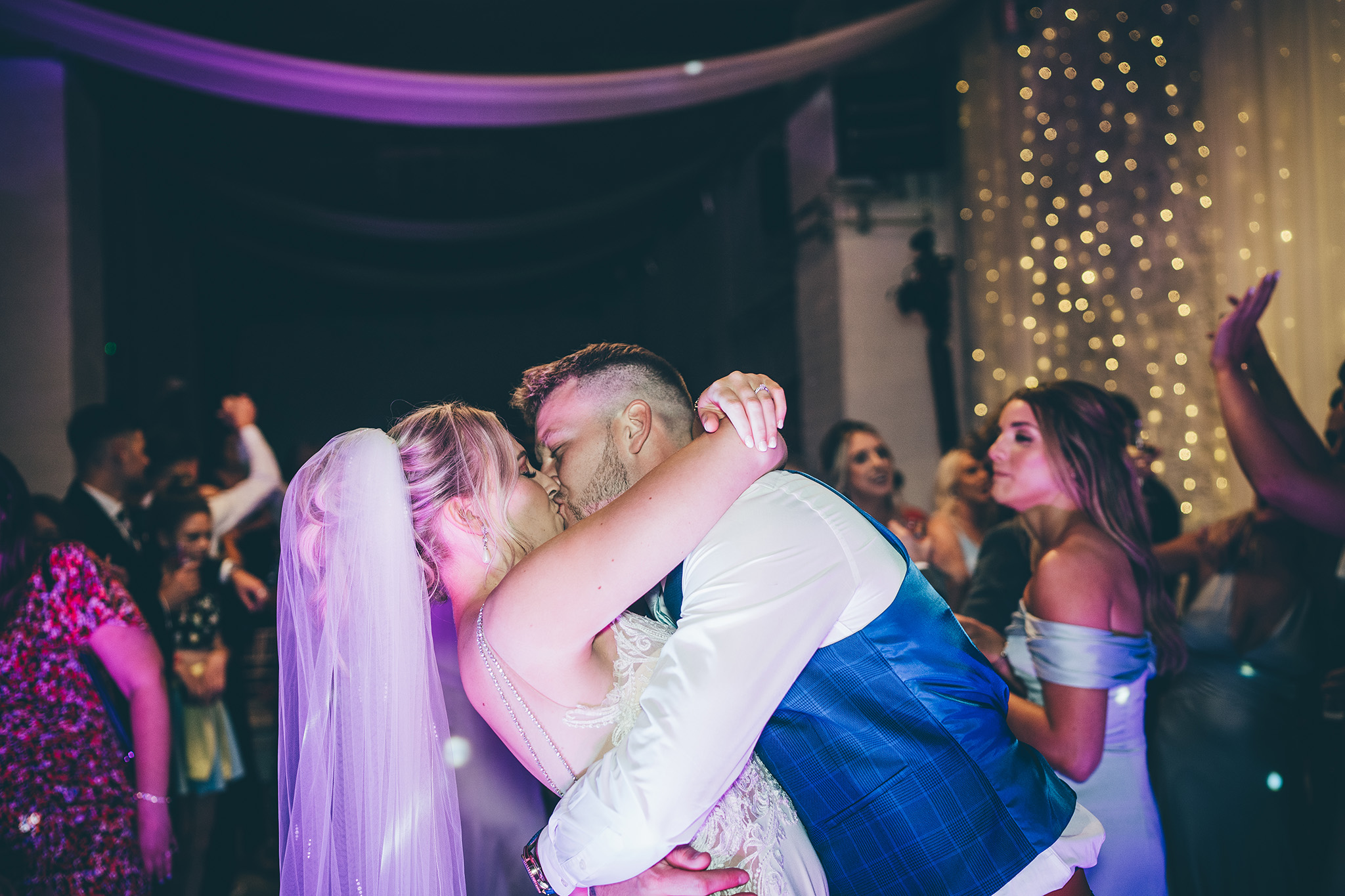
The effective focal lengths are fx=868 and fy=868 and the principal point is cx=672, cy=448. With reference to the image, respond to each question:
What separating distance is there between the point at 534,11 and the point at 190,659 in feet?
15.2

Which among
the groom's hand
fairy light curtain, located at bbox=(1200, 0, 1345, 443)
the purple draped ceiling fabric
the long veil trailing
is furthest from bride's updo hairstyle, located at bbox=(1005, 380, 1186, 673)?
the purple draped ceiling fabric

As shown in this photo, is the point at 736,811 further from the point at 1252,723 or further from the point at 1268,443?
the point at 1252,723

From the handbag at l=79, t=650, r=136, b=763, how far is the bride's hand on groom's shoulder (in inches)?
64.9

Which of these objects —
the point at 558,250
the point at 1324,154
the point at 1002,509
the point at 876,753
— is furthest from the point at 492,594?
the point at 558,250

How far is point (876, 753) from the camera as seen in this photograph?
44.6 inches

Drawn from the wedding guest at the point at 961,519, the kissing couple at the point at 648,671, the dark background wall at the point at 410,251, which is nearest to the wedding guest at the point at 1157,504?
the wedding guest at the point at 961,519

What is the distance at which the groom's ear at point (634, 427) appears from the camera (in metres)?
1.45

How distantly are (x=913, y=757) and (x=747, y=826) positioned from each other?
10.8 inches

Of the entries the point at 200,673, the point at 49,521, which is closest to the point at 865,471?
the point at 200,673

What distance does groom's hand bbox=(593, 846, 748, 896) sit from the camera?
116 cm

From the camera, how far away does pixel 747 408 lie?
1096mm

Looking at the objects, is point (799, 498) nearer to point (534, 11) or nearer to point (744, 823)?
point (744, 823)

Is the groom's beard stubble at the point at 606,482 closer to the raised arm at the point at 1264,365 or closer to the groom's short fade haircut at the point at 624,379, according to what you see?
the groom's short fade haircut at the point at 624,379

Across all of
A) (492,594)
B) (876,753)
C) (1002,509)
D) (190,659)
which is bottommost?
(190,659)
